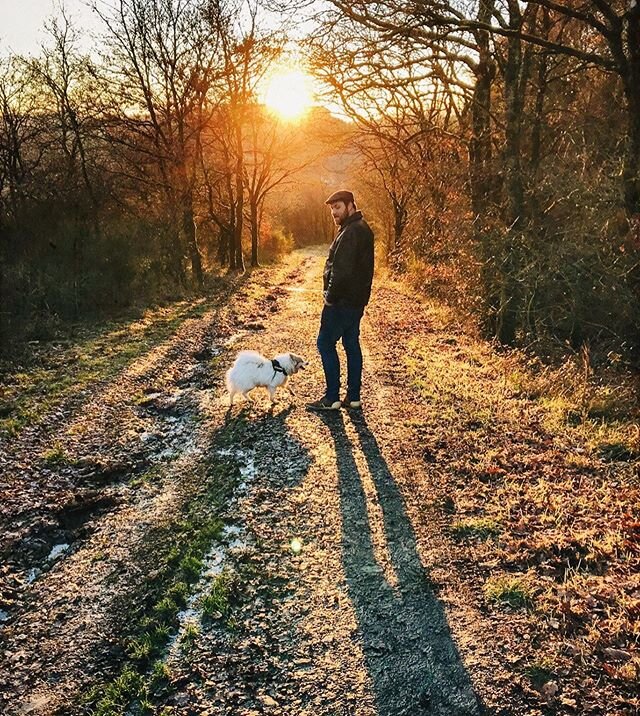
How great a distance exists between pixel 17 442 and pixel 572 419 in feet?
21.8

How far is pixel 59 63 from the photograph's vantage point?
667 inches

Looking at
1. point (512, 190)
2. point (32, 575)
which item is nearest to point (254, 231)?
point (512, 190)

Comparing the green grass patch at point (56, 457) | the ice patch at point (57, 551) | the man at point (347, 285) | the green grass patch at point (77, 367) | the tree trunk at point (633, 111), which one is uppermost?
the tree trunk at point (633, 111)

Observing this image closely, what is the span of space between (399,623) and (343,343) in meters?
3.79

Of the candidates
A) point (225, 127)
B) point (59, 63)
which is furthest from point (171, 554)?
point (225, 127)

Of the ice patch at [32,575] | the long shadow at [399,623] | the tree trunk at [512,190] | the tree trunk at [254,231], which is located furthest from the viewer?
the tree trunk at [254,231]

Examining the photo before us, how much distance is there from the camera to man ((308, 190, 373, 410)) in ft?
20.4

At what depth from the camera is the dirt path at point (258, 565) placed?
9.78 ft

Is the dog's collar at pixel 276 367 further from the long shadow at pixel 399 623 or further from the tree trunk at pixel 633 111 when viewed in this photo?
the tree trunk at pixel 633 111

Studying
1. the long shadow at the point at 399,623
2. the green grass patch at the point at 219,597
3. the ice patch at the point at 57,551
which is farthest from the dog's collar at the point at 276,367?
the green grass patch at the point at 219,597

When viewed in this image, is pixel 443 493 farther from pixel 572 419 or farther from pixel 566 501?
pixel 572 419

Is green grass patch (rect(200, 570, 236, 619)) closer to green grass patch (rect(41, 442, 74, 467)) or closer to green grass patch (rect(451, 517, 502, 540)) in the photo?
green grass patch (rect(451, 517, 502, 540))

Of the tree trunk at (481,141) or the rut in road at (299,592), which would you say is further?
the tree trunk at (481,141)

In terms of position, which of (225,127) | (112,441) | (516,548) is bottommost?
(516,548)
